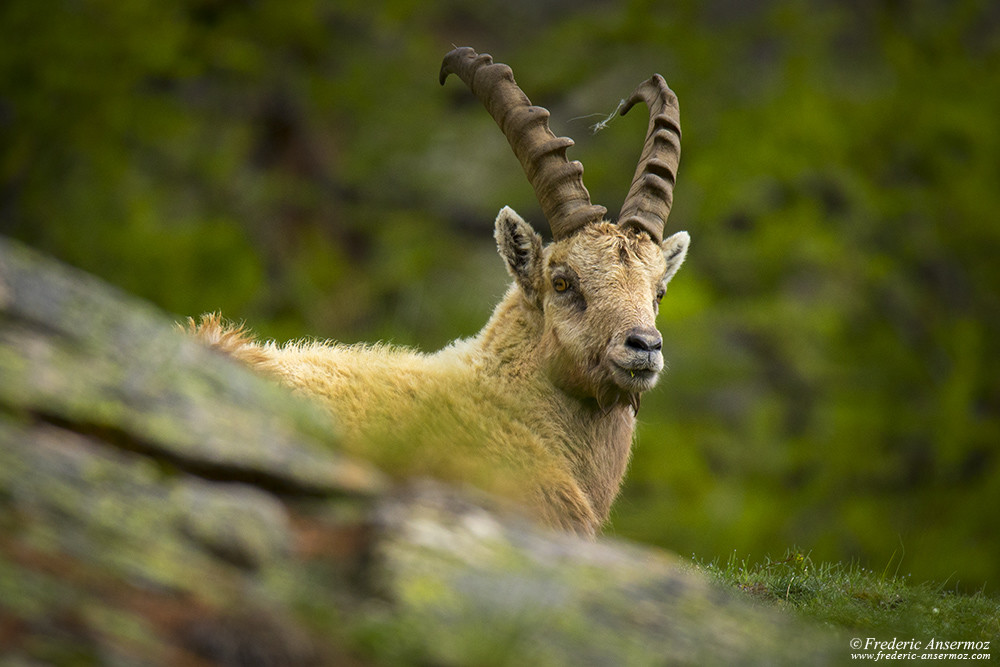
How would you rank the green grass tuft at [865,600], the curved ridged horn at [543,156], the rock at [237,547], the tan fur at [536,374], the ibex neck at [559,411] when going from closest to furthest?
the rock at [237,547] < the green grass tuft at [865,600] < the tan fur at [536,374] < the ibex neck at [559,411] < the curved ridged horn at [543,156]

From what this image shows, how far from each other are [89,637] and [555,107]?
25415 mm

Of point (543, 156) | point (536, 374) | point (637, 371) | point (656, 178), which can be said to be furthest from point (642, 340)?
point (543, 156)

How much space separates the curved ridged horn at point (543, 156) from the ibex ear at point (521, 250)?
0.23m

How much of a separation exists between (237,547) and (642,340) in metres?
4.56

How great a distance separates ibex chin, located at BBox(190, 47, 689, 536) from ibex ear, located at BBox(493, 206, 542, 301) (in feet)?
0.04

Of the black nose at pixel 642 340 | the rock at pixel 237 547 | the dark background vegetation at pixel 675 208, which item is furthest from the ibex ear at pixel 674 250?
the dark background vegetation at pixel 675 208

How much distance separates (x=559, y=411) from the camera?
8164mm

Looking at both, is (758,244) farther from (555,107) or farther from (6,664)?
(6,664)

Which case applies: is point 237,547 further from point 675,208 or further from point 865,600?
point 675,208

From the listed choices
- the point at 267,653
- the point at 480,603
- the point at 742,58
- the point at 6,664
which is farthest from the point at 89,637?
the point at 742,58

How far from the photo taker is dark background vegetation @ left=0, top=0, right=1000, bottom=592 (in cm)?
2353

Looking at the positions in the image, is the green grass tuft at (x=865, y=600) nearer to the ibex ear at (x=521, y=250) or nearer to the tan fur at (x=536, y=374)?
the tan fur at (x=536, y=374)

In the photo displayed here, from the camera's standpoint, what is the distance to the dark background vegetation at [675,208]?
23.5 meters

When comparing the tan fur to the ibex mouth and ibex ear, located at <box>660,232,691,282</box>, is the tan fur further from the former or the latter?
ibex ear, located at <box>660,232,691,282</box>
